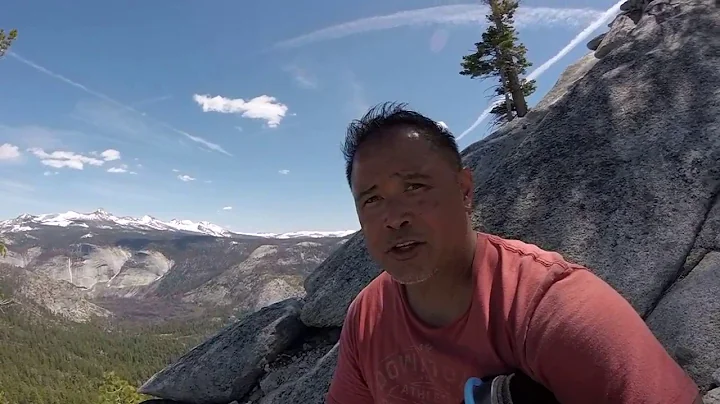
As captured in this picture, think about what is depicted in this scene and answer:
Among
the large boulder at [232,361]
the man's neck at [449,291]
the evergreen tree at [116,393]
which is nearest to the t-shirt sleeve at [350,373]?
the man's neck at [449,291]

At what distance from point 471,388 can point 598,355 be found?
524mm

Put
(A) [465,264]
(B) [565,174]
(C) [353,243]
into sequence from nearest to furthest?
(A) [465,264]
(B) [565,174]
(C) [353,243]

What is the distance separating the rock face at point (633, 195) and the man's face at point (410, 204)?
3.09 metres

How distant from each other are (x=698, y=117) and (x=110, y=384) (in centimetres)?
5788

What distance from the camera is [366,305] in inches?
112

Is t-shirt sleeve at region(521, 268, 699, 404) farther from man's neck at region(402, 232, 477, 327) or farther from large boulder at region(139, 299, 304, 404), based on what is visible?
large boulder at region(139, 299, 304, 404)

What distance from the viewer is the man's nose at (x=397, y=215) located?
232 centimetres

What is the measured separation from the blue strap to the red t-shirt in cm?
12

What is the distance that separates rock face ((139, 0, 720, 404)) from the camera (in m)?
4.87

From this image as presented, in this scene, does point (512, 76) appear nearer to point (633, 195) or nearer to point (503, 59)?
point (503, 59)

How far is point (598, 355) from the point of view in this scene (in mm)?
1772

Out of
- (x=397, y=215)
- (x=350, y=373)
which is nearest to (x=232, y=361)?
(x=350, y=373)

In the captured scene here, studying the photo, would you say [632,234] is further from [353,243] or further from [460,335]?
[353,243]

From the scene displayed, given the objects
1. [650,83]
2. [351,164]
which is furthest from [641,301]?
[351,164]
